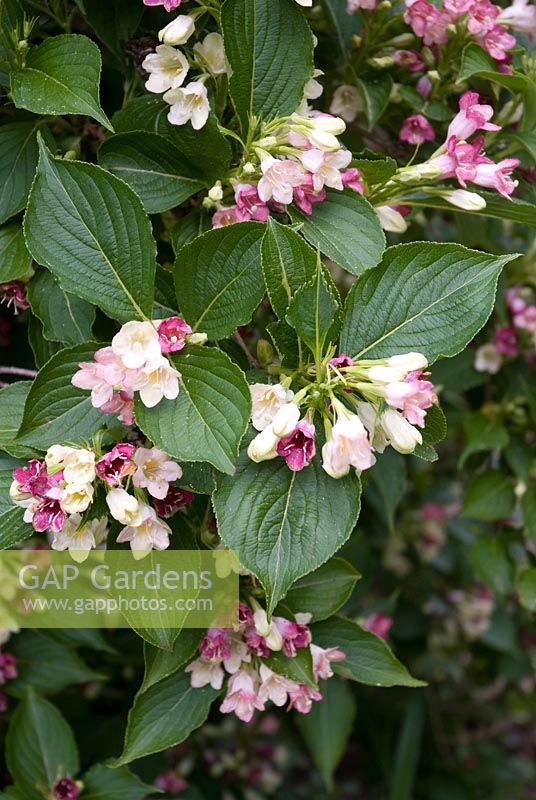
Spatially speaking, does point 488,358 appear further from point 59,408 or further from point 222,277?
point 59,408

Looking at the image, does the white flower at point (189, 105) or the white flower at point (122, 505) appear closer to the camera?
the white flower at point (122, 505)

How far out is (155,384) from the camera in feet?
3.14

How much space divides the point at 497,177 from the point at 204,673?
859 mm

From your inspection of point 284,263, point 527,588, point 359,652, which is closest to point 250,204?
point 284,263

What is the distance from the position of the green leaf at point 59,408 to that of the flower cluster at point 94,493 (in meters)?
0.04

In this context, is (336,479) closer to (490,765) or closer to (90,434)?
(90,434)

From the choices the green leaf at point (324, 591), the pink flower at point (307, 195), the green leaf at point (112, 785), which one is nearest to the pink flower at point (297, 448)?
the pink flower at point (307, 195)

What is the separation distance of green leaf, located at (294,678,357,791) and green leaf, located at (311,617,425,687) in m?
0.72

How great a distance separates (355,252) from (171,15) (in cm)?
53

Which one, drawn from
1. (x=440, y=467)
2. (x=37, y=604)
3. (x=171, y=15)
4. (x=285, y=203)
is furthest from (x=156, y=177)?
(x=440, y=467)

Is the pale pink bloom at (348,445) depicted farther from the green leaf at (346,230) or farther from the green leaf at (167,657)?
the green leaf at (167,657)

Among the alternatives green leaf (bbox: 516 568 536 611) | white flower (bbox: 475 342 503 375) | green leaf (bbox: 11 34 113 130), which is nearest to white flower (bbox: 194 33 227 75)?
green leaf (bbox: 11 34 113 130)

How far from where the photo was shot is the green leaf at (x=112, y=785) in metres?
1.49

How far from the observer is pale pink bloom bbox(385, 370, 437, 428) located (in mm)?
Answer: 933
